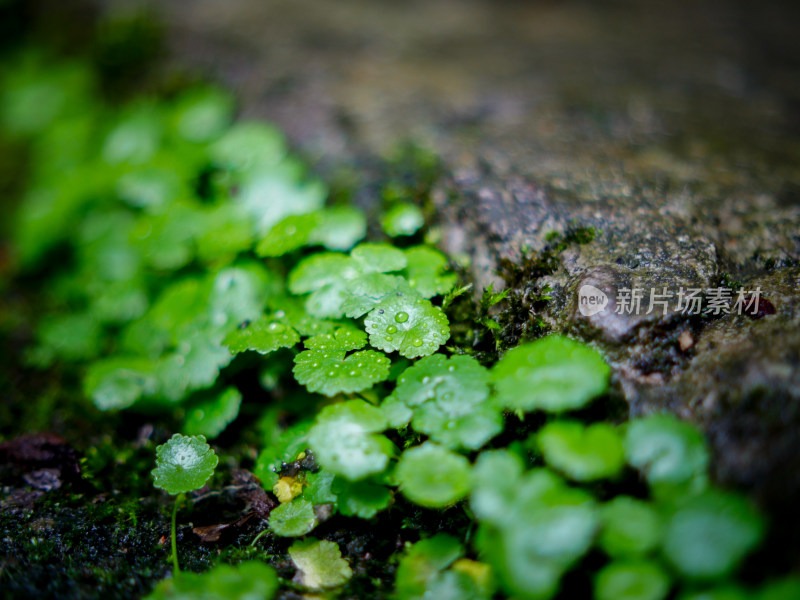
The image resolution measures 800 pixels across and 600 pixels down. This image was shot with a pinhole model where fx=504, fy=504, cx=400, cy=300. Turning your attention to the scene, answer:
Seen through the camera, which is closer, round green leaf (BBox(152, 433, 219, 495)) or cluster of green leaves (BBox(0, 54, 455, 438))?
round green leaf (BBox(152, 433, 219, 495))

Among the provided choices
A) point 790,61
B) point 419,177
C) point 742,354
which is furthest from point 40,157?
point 790,61

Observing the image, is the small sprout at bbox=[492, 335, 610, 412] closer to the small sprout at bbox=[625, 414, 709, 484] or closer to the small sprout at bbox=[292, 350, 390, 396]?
the small sprout at bbox=[625, 414, 709, 484]

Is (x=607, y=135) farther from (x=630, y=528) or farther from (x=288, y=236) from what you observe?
(x=630, y=528)

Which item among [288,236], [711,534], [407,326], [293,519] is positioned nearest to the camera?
[711,534]

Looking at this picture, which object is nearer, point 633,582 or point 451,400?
point 633,582

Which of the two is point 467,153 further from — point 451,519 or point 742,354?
point 451,519

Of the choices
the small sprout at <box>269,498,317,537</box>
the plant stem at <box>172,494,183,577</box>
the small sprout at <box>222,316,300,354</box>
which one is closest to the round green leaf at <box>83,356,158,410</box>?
the small sprout at <box>222,316,300,354</box>

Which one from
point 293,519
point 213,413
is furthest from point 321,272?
point 293,519
